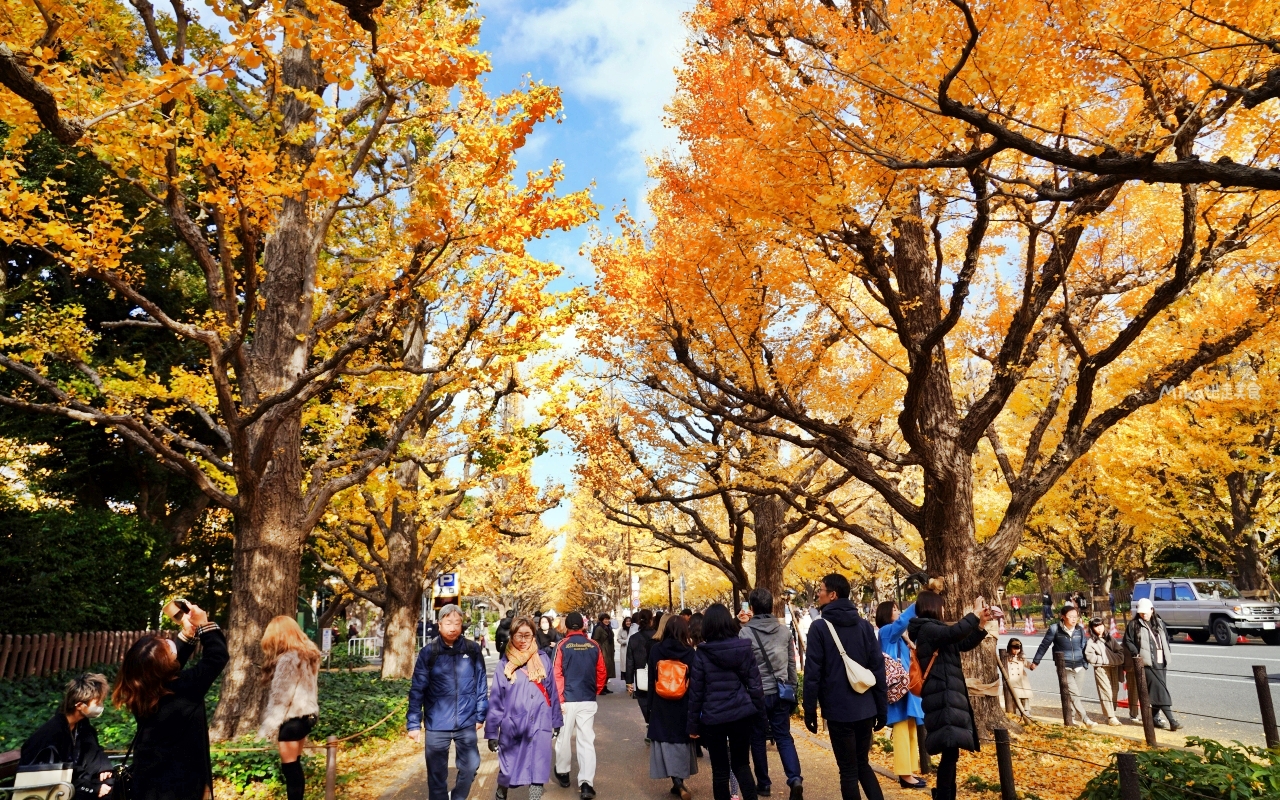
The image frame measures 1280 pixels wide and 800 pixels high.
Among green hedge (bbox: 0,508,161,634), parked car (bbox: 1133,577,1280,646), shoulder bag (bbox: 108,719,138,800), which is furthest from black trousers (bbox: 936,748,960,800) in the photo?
parked car (bbox: 1133,577,1280,646)

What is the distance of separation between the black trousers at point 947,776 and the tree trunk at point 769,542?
9.45 m

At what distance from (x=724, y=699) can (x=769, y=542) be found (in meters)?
9.42

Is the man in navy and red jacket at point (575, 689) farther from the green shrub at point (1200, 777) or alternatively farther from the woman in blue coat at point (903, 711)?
the green shrub at point (1200, 777)

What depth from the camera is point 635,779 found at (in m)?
7.70

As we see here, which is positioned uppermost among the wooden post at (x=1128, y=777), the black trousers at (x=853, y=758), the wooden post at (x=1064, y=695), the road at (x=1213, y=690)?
the wooden post at (x=1128, y=777)

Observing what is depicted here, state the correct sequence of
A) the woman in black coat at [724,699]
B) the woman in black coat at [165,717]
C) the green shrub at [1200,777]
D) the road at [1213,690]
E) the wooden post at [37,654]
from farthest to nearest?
the wooden post at [37,654] < the road at [1213,690] < the woman in black coat at [724,699] < the green shrub at [1200,777] < the woman in black coat at [165,717]

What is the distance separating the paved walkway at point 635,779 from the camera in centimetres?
672

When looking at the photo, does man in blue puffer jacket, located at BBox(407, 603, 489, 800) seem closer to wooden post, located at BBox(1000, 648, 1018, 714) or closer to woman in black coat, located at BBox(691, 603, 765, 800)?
woman in black coat, located at BBox(691, 603, 765, 800)

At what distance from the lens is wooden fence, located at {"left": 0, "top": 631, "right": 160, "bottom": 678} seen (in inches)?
385

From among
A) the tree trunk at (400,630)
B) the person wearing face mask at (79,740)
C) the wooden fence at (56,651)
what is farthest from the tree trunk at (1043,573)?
the person wearing face mask at (79,740)

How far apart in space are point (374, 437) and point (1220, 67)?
1690 cm

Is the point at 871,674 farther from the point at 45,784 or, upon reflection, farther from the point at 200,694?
the point at 45,784

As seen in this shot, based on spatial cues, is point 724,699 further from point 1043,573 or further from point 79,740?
point 1043,573

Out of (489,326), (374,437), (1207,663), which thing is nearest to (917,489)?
(1207,663)
